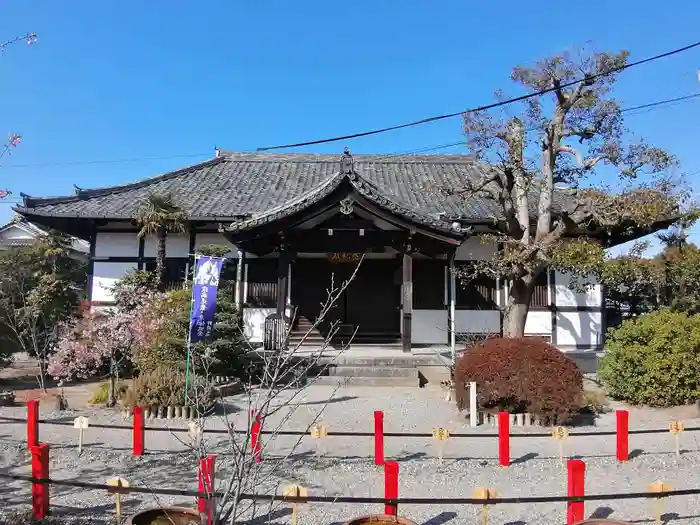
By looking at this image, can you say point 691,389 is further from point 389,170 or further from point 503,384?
point 389,170

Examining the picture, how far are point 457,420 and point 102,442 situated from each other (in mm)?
5672

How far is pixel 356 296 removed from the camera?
1619cm

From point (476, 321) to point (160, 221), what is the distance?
919 cm

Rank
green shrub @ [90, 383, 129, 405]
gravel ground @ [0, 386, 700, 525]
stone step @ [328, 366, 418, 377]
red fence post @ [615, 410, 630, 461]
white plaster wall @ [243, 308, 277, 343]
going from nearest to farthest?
gravel ground @ [0, 386, 700, 525] < red fence post @ [615, 410, 630, 461] < green shrub @ [90, 383, 129, 405] < stone step @ [328, 366, 418, 377] < white plaster wall @ [243, 308, 277, 343]

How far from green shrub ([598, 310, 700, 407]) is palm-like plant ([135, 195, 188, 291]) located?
10.8m

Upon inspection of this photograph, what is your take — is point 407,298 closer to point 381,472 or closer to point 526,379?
point 526,379

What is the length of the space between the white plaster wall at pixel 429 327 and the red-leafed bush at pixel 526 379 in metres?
6.54

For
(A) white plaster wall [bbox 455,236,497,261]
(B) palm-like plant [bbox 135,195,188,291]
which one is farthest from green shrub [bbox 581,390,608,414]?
(B) palm-like plant [bbox 135,195,188,291]

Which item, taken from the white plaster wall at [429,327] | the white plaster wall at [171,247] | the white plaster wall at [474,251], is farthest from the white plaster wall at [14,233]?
the white plaster wall at [474,251]

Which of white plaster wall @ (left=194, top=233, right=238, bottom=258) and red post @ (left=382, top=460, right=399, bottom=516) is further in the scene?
white plaster wall @ (left=194, top=233, right=238, bottom=258)

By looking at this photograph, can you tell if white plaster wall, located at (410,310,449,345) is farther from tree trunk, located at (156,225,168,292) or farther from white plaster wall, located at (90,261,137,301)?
white plaster wall, located at (90,261,137,301)

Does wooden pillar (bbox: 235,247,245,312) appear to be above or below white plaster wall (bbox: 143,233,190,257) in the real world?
below

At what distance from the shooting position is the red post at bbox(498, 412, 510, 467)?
21.1ft

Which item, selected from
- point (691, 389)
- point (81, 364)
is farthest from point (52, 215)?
point (691, 389)
